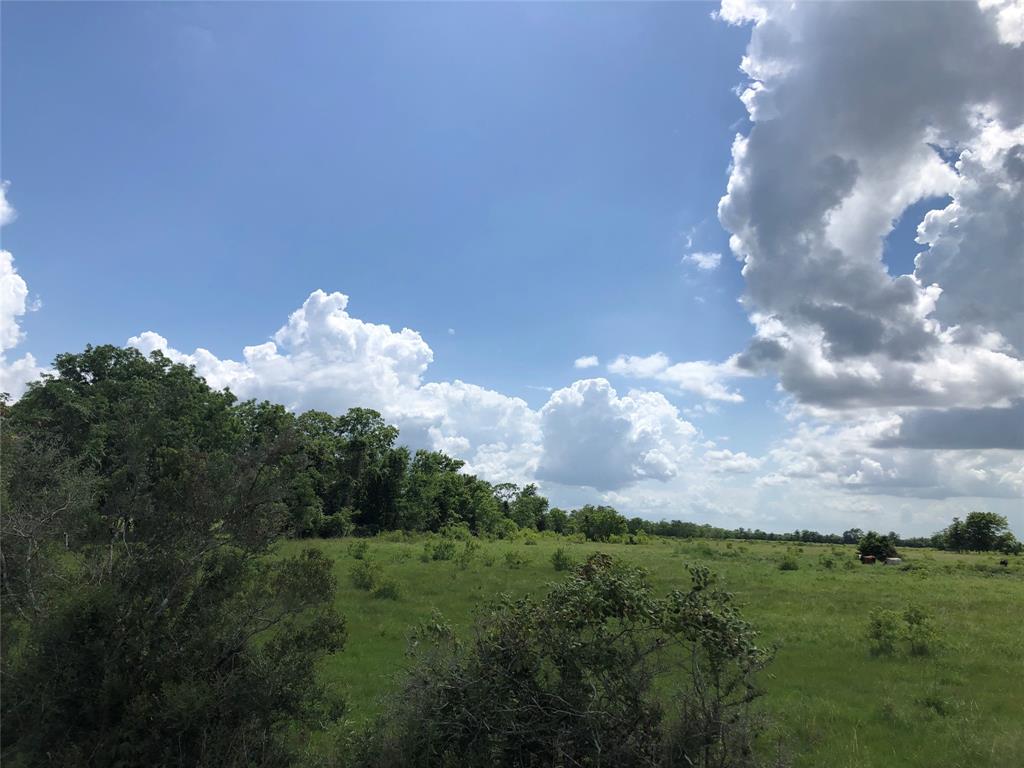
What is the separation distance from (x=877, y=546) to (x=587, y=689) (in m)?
59.7

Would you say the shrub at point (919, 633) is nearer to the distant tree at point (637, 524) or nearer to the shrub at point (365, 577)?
the shrub at point (365, 577)

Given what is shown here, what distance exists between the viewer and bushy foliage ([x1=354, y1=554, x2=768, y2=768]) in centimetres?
684

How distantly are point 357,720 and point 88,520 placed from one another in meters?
6.38

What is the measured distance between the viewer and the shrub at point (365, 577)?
26297 mm

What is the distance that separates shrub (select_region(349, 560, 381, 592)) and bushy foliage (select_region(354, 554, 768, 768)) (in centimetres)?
1923

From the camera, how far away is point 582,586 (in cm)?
755

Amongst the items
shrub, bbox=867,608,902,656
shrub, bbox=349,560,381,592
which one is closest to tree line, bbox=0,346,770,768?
shrub, bbox=867,608,902,656

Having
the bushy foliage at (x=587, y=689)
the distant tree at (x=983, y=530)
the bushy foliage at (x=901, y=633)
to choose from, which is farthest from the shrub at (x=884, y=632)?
the distant tree at (x=983, y=530)

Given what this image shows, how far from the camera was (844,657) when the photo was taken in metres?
18.0

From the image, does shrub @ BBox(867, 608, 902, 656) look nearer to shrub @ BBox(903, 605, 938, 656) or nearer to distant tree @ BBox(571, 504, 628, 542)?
shrub @ BBox(903, 605, 938, 656)

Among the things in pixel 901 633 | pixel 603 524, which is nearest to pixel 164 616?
pixel 901 633

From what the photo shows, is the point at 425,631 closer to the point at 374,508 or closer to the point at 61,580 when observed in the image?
the point at 61,580

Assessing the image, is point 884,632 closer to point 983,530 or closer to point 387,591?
point 387,591

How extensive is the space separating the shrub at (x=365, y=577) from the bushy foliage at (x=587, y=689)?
757 inches
